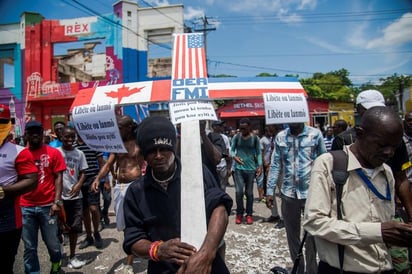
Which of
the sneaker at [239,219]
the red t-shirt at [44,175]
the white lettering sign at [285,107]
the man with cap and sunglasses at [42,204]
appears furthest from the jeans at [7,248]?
the sneaker at [239,219]

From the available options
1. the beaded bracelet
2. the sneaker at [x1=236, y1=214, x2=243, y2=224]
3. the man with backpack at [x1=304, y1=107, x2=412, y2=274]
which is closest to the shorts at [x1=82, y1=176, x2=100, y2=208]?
the sneaker at [x1=236, y1=214, x2=243, y2=224]

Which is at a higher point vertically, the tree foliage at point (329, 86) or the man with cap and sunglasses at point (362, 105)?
the tree foliage at point (329, 86)

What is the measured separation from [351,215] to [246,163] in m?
4.43

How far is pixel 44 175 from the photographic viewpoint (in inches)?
139

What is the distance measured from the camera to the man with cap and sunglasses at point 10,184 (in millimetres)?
2543

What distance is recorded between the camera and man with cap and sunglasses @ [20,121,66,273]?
330 cm

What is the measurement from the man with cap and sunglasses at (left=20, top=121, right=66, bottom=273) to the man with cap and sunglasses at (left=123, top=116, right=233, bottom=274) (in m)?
2.39

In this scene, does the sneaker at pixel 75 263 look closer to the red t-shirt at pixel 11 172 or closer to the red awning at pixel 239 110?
the red t-shirt at pixel 11 172

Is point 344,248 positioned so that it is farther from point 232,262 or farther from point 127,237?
point 232,262

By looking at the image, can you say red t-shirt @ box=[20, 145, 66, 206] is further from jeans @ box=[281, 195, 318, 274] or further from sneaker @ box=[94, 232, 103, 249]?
jeans @ box=[281, 195, 318, 274]

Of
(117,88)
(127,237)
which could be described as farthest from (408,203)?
(117,88)

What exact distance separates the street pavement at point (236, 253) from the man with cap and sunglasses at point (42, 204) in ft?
2.69

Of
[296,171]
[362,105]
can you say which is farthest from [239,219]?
[362,105]

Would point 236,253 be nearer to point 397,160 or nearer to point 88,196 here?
point 88,196
